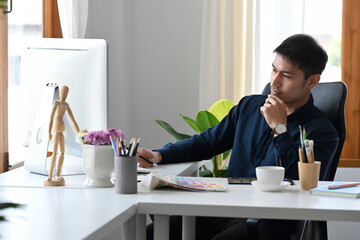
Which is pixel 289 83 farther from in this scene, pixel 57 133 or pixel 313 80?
pixel 57 133

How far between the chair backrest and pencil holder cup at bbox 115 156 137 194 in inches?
30.3

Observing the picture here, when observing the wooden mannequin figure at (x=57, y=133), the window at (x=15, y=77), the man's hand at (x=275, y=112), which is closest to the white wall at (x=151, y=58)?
the window at (x=15, y=77)

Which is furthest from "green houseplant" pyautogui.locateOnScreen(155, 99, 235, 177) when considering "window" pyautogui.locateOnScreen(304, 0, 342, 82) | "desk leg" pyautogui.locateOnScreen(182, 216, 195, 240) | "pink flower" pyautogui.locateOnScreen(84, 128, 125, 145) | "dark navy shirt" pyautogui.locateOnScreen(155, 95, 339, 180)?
"pink flower" pyautogui.locateOnScreen(84, 128, 125, 145)

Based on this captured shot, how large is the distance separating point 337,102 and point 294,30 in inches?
57.7

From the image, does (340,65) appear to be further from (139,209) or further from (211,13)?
(139,209)

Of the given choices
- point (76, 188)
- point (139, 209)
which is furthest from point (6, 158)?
point (139, 209)

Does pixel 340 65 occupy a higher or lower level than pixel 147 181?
higher

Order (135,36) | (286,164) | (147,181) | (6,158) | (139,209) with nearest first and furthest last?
1. (139,209)
2. (147,181)
3. (286,164)
4. (6,158)
5. (135,36)

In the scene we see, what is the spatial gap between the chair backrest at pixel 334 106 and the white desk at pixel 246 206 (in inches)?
16.7

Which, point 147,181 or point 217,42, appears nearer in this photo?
point 147,181

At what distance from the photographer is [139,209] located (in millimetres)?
1476

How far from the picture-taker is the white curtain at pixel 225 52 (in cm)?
→ 350

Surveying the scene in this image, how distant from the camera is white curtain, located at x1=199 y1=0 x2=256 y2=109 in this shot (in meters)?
3.50

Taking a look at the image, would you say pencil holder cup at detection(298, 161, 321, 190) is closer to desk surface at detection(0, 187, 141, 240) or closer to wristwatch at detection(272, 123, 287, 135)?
wristwatch at detection(272, 123, 287, 135)
